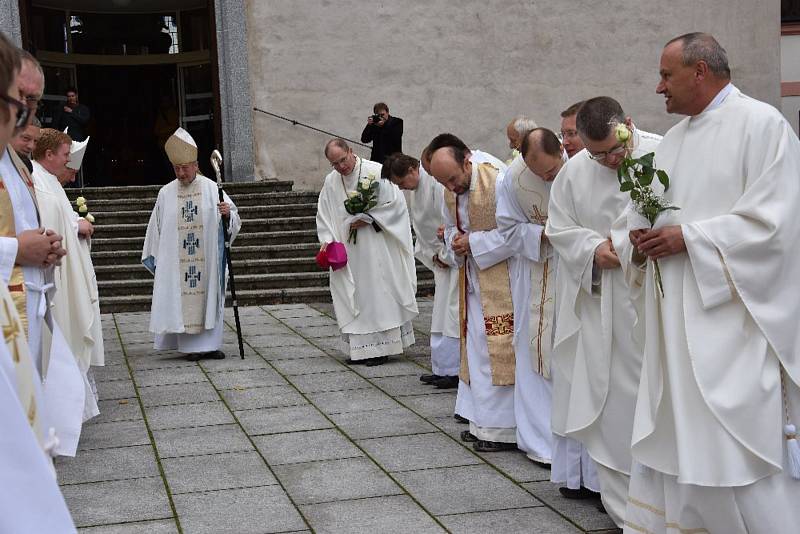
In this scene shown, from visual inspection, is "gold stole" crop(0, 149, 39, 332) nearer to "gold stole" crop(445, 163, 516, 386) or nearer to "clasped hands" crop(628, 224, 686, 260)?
"clasped hands" crop(628, 224, 686, 260)

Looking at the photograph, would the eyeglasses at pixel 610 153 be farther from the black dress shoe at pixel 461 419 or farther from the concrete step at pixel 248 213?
the concrete step at pixel 248 213

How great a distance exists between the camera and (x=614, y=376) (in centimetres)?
474

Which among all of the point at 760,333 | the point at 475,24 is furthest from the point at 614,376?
the point at 475,24

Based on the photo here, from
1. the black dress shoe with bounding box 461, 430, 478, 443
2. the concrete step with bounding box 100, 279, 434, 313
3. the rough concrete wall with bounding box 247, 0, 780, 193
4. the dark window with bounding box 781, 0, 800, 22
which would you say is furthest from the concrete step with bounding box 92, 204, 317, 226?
the dark window with bounding box 781, 0, 800, 22

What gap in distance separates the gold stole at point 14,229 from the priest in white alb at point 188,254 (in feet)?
18.3

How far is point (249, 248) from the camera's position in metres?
14.2

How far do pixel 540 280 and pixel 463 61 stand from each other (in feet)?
39.2

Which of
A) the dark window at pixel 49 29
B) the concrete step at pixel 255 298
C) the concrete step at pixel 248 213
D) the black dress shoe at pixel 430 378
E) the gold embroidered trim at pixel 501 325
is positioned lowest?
the concrete step at pixel 255 298

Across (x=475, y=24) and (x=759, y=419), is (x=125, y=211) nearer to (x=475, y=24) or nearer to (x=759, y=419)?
(x=475, y=24)

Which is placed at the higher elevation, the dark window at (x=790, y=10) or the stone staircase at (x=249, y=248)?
the dark window at (x=790, y=10)

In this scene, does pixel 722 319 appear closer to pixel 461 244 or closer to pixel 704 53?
pixel 704 53

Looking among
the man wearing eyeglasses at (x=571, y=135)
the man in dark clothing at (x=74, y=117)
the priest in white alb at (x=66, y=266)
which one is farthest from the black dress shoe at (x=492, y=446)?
the man in dark clothing at (x=74, y=117)

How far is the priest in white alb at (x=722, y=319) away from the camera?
12.9 ft

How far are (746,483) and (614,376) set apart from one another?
963 mm
